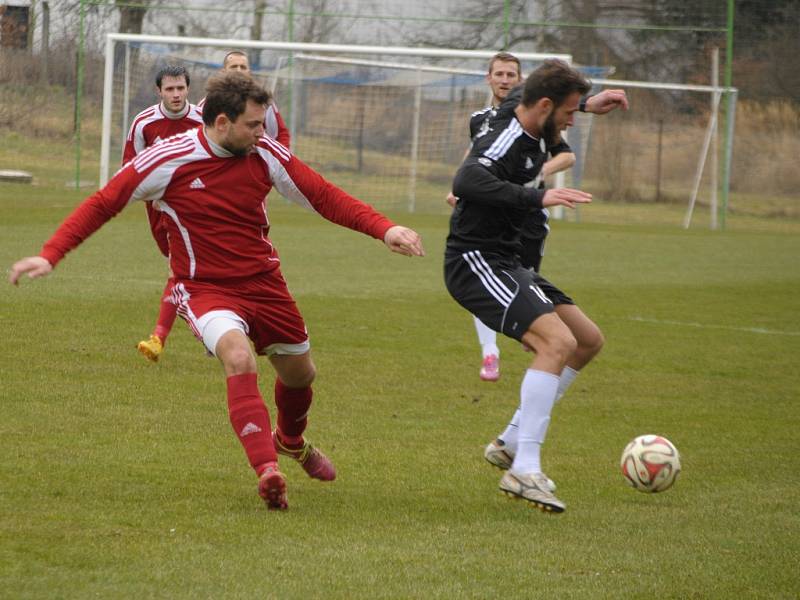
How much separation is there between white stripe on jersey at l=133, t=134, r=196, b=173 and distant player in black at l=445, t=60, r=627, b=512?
1.17 m

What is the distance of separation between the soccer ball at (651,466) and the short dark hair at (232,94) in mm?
2139

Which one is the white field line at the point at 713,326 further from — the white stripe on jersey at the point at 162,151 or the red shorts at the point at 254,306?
the white stripe on jersey at the point at 162,151

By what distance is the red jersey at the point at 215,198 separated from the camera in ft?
17.0

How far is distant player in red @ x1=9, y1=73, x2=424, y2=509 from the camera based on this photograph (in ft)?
16.7

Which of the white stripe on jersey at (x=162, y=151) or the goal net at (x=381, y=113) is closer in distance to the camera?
the white stripe on jersey at (x=162, y=151)

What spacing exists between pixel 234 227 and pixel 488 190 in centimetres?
108

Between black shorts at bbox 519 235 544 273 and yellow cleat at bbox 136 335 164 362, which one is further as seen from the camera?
yellow cleat at bbox 136 335 164 362

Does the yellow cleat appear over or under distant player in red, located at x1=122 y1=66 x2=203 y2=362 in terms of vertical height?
under

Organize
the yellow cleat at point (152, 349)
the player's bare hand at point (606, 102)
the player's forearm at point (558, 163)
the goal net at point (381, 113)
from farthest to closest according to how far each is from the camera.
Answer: the goal net at point (381, 113) → the yellow cleat at point (152, 349) → the player's forearm at point (558, 163) → the player's bare hand at point (606, 102)

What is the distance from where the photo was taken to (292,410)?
5758 mm

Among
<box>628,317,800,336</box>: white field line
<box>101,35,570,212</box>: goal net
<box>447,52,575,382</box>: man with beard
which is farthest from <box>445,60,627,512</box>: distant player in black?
<box>101,35,570,212</box>: goal net

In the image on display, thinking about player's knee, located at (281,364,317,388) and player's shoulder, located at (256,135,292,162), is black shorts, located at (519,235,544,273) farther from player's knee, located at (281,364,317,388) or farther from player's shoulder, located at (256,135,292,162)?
player's shoulder, located at (256,135,292,162)

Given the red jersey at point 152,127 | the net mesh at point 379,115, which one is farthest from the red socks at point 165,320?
the net mesh at point 379,115

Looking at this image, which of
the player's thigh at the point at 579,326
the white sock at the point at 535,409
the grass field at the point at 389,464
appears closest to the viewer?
the grass field at the point at 389,464
